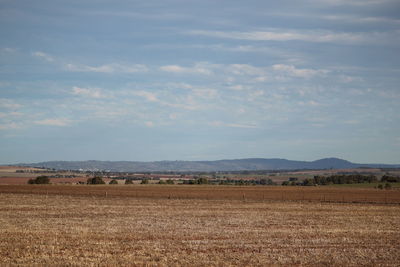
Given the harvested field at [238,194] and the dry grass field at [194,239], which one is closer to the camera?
the dry grass field at [194,239]

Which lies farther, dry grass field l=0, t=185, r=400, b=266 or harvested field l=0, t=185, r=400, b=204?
harvested field l=0, t=185, r=400, b=204

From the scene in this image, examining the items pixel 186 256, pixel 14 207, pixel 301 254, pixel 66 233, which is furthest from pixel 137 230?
pixel 14 207

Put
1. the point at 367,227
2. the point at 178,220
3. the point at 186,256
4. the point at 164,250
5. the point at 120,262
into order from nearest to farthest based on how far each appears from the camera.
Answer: the point at 120,262 → the point at 186,256 → the point at 164,250 → the point at 367,227 → the point at 178,220

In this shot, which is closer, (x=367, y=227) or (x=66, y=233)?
(x=66, y=233)

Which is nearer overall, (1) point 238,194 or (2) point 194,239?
(2) point 194,239

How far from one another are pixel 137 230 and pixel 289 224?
34.7ft

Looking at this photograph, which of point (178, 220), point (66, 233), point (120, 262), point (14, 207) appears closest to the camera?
point (120, 262)

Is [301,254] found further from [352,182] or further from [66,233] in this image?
[352,182]

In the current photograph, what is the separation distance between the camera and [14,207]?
4275 centimetres

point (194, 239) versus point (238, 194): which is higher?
point (194, 239)

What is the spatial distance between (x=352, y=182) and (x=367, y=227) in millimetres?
113141

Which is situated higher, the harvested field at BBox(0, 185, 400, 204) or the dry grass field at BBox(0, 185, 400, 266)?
the dry grass field at BBox(0, 185, 400, 266)

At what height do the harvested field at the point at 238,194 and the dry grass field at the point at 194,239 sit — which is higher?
the dry grass field at the point at 194,239

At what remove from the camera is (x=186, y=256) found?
776 inches
